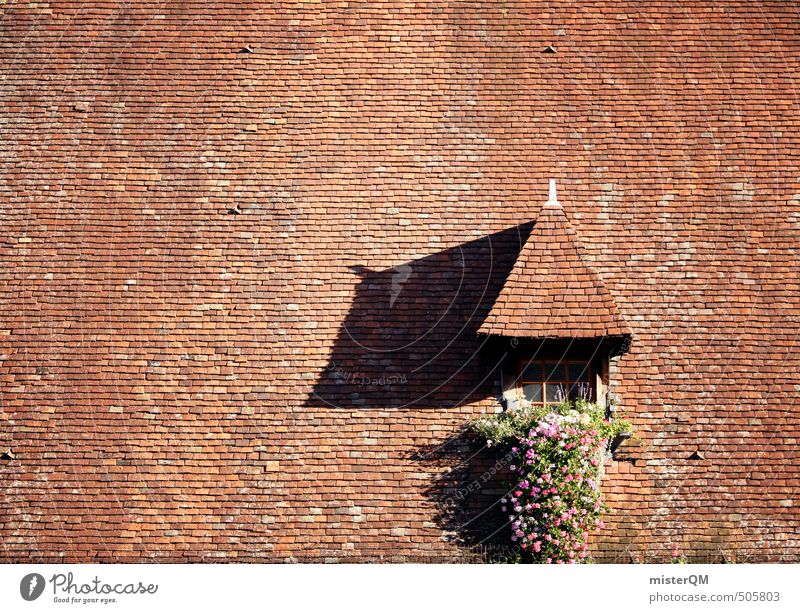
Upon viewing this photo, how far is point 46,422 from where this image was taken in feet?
39.0

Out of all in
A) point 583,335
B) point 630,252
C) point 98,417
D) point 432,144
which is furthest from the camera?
point 432,144

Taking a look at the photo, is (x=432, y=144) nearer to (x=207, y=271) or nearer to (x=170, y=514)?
(x=207, y=271)

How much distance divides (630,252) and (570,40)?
422 cm

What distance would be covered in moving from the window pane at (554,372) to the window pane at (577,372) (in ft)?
0.32

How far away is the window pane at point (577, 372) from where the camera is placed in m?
11.8

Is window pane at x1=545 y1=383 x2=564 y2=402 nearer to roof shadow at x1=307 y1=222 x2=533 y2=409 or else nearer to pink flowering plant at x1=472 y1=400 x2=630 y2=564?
pink flowering plant at x1=472 y1=400 x2=630 y2=564

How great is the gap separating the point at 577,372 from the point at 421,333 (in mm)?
2244

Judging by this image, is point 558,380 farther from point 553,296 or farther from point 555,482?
point 555,482

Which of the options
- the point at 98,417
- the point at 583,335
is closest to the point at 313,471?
the point at 98,417

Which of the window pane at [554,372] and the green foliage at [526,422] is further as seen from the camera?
the window pane at [554,372]

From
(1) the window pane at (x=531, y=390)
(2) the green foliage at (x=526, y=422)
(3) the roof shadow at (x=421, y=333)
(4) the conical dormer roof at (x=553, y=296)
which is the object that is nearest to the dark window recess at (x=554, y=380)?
(1) the window pane at (x=531, y=390)

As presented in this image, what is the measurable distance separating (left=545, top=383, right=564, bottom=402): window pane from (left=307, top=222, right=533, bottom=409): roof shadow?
729 millimetres

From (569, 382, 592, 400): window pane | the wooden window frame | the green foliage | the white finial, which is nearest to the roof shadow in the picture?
the wooden window frame

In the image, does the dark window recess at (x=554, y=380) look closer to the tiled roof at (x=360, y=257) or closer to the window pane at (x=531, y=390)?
the window pane at (x=531, y=390)
